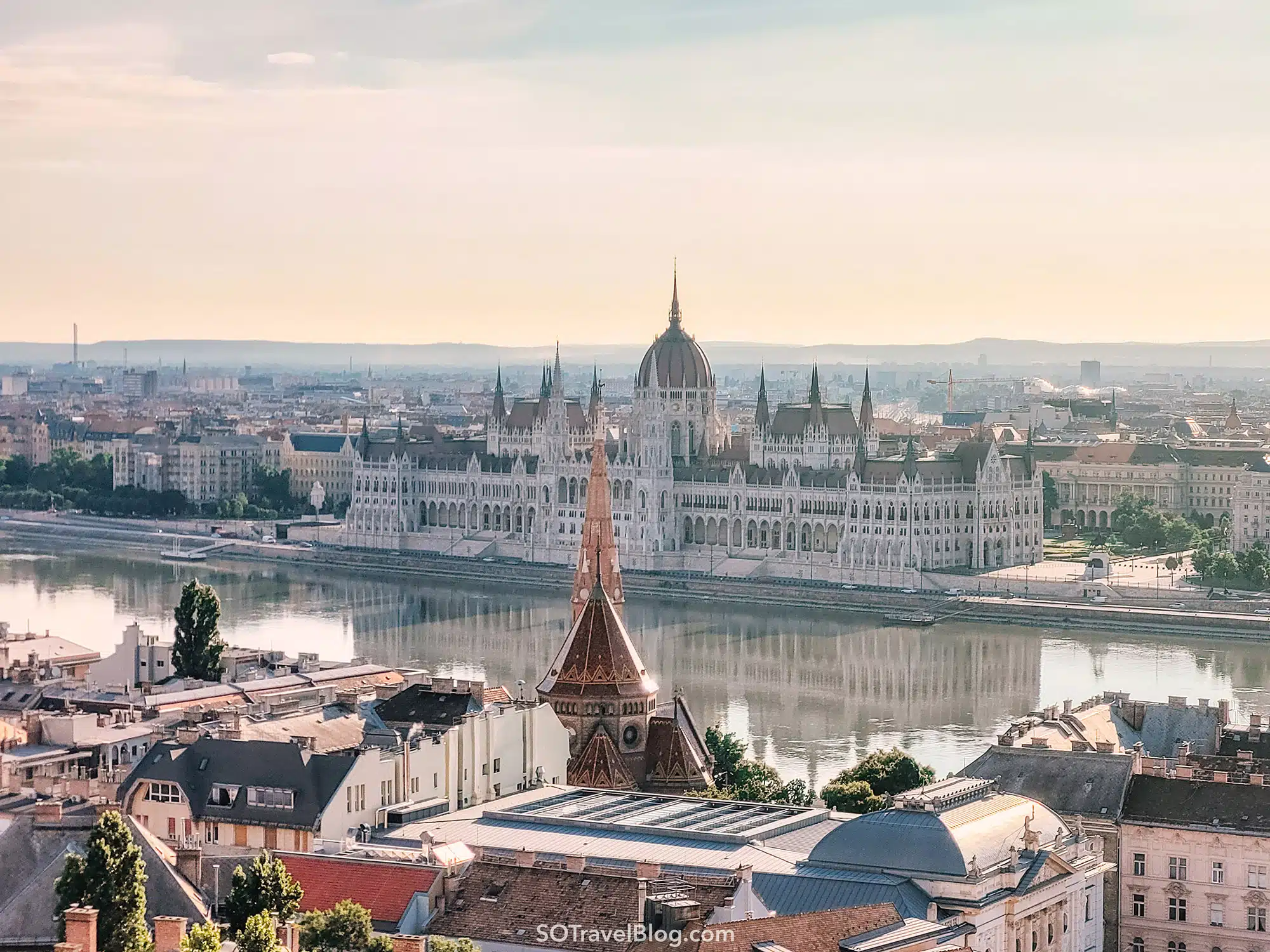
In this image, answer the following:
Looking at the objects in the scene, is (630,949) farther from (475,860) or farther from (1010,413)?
(1010,413)

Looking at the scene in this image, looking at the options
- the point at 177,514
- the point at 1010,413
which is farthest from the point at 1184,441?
the point at 177,514

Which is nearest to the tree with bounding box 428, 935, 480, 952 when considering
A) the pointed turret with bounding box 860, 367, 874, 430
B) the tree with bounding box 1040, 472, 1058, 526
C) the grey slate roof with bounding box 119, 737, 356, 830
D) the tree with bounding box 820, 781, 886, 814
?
the grey slate roof with bounding box 119, 737, 356, 830

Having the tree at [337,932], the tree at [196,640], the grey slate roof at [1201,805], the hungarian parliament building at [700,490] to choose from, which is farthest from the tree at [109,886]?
the hungarian parliament building at [700,490]

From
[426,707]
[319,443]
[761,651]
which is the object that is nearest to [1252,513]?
[761,651]

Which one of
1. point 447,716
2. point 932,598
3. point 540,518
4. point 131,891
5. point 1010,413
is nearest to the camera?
point 131,891

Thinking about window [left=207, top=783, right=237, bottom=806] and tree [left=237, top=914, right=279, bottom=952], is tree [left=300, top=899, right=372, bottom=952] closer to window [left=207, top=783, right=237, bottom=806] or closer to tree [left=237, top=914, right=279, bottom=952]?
tree [left=237, top=914, right=279, bottom=952]
